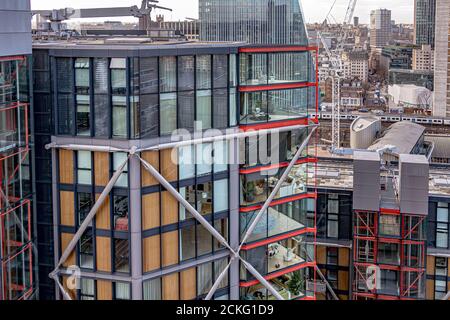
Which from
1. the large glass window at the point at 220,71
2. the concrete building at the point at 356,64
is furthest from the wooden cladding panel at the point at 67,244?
the concrete building at the point at 356,64

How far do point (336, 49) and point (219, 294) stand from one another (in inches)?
3679

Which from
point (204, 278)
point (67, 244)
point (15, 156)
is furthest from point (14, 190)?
point (204, 278)

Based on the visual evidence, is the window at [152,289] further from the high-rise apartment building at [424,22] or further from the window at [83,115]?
the high-rise apartment building at [424,22]

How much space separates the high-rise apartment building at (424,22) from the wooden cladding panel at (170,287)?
12810 cm

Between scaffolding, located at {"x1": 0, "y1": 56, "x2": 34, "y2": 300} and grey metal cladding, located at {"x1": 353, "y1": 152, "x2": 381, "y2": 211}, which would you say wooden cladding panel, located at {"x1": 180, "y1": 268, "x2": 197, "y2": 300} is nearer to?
scaffolding, located at {"x1": 0, "y1": 56, "x2": 34, "y2": 300}

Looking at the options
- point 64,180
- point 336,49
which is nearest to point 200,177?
point 64,180

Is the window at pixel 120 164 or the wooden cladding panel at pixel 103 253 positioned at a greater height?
the window at pixel 120 164

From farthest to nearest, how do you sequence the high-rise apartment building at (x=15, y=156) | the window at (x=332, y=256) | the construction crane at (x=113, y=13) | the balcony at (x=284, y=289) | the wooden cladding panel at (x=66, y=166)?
1. the window at (x=332, y=256)
2. the construction crane at (x=113, y=13)
3. the balcony at (x=284, y=289)
4. the wooden cladding panel at (x=66, y=166)
5. the high-rise apartment building at (x=15, y=156)

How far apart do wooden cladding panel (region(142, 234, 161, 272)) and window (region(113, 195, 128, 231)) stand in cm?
37

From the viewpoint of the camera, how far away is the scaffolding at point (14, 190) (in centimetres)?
834

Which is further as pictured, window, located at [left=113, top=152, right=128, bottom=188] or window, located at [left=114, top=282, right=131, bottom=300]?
window, located at [left=114, top=282, right=131, bottom=300]

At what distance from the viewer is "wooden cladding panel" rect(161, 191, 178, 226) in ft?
29.3

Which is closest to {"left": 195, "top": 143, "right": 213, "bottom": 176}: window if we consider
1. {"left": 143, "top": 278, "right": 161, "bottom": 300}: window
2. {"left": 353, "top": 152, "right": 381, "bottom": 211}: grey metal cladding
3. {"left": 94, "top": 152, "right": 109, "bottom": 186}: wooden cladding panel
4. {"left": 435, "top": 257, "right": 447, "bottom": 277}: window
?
{"left": 94, "top": 152, "right": 109, "bottom": 186}: wooden cladding panel

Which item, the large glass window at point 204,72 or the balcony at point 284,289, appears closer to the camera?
the large glass window at point 204,72
